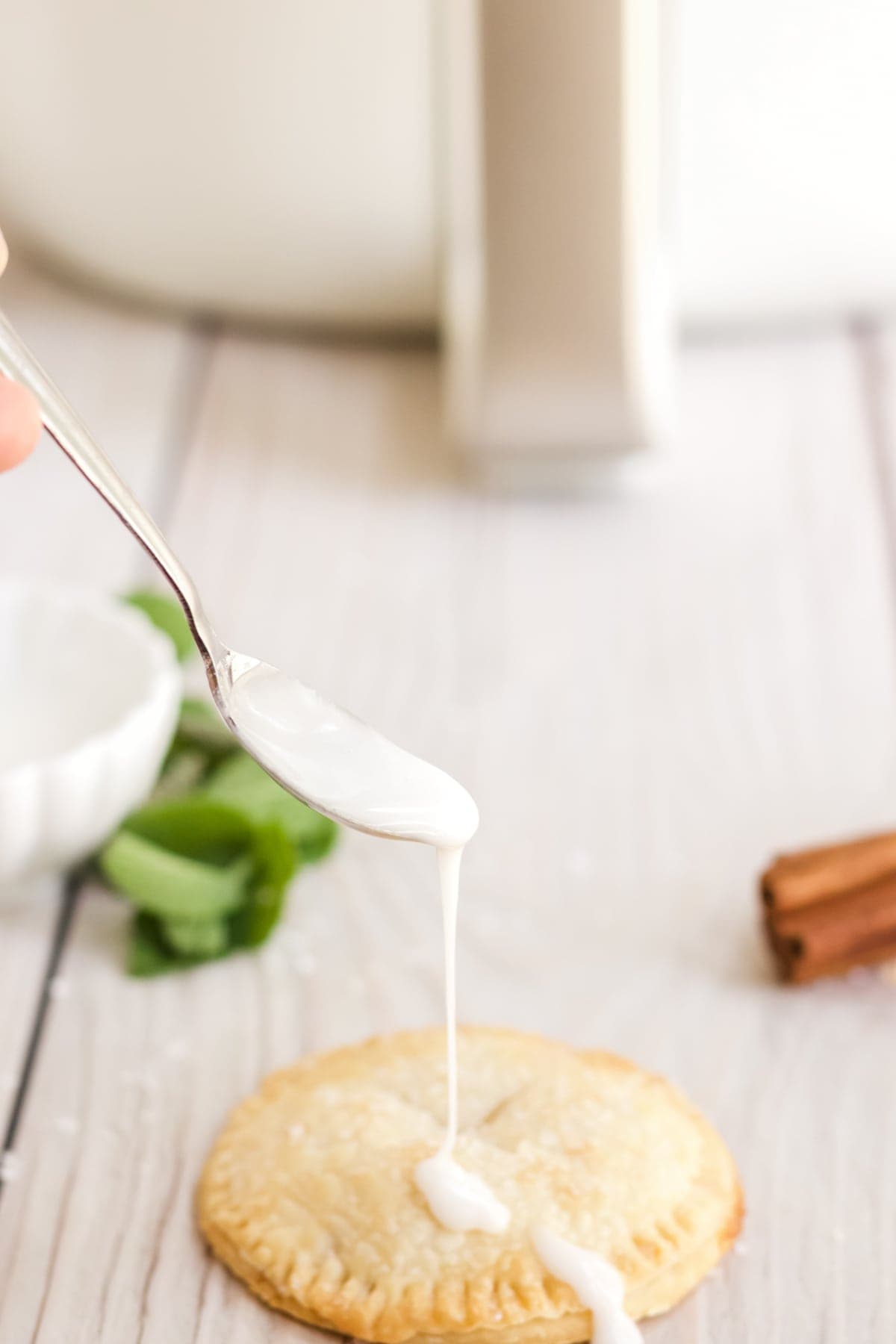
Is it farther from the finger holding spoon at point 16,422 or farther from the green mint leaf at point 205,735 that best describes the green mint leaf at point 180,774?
the finger holding spoon at point 16,422

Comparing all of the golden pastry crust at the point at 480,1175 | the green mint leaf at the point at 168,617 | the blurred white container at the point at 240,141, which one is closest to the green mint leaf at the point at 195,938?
the golden pastry crust at the point at 480,1175

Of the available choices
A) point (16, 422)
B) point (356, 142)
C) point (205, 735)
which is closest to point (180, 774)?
point (205, 735)

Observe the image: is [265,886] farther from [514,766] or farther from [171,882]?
[514,766]

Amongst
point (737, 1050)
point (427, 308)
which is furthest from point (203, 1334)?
point (427, 308)

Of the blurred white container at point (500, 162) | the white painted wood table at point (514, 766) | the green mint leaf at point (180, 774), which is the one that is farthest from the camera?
the blurred white container at point (500, 162)

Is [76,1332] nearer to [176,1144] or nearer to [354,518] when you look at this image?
[176,1144]

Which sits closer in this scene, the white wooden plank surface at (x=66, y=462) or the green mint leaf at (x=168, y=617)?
the white wooden plank surface at (x=66, y=462)
